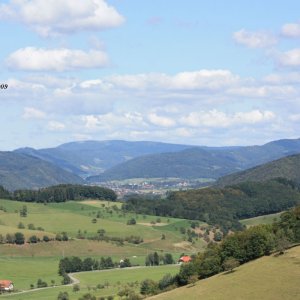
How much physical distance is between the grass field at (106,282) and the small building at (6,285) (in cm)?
1024

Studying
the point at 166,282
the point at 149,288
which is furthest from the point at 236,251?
the point at 149,288

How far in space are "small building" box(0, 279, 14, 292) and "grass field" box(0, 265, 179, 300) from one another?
10243 millimetres

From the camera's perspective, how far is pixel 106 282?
551ft

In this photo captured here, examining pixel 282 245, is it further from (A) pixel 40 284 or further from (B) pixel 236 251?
(A) pixel 40 284

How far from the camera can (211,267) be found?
12775cm

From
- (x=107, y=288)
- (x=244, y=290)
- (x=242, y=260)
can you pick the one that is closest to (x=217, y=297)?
(x=244, y=290)

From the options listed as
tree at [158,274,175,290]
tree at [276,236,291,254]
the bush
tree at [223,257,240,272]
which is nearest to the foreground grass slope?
tree at [276,236,291,254]

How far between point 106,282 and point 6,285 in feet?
82.6

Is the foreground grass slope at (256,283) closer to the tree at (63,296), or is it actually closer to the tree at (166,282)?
the tree at (166,282)

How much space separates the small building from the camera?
17150 centimetres

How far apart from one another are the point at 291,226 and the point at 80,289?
50.7 meters

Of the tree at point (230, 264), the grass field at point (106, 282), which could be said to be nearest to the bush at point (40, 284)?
the grass field at point (106, 282)

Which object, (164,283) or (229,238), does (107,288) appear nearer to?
(164,283)

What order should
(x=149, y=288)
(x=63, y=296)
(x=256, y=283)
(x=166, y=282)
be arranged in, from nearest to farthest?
(x=256, y=283) → (x=149, y=288) → (x=166, y=282) → (x=63, y=296)
